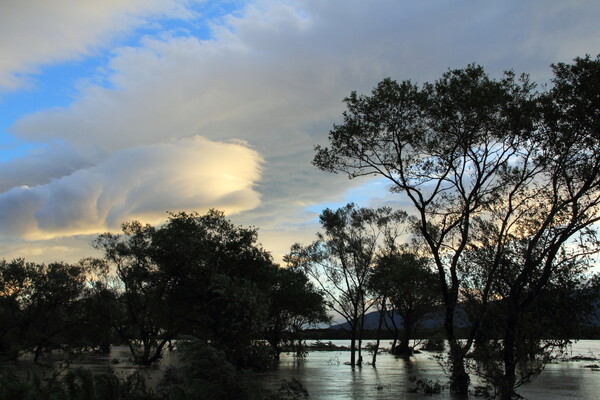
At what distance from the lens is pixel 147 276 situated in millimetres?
39594

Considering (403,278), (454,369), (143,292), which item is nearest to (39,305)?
(143,292)

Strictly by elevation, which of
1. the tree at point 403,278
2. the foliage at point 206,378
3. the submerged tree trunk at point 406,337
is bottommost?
the submerged tree trunk at point 406,337

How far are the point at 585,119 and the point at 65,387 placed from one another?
877 inches

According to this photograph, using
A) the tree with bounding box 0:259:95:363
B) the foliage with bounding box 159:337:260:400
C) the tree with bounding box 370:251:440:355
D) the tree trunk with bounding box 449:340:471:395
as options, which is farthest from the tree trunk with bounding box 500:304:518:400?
the tree with bounding box 0:259:95:363

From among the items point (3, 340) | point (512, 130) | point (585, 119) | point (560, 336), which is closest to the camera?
point (560, 336)

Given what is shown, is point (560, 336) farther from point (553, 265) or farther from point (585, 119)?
point (585, 119)

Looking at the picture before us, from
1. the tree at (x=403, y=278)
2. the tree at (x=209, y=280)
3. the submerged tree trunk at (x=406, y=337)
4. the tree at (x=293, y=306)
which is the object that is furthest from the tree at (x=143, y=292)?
the submerged tree trunk at (x=406, y=337)

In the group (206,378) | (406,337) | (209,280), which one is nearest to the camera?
(206,378)

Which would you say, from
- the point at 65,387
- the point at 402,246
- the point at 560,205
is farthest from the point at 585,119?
the point at 402,246

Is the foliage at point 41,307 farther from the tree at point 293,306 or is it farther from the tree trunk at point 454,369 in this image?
the tree trunk at point 454,369

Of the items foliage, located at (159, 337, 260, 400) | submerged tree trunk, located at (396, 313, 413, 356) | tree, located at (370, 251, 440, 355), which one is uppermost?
tree, located at (370, 251, 440, 355)

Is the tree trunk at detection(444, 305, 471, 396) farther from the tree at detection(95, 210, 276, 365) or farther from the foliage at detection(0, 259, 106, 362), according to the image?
the foliage at detection(0, 259, 106, 362)

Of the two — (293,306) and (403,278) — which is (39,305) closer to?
(293,306)

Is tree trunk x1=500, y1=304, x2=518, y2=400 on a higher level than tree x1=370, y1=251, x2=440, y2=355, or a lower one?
lower
